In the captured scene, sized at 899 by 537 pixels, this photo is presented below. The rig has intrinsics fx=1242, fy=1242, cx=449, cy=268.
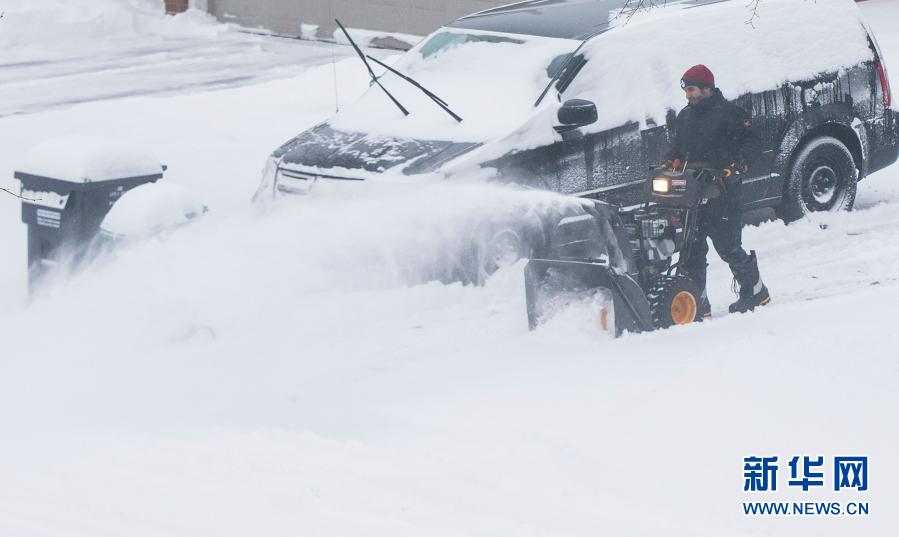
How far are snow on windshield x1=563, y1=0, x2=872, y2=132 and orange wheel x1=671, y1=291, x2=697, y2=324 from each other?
5.02 feet

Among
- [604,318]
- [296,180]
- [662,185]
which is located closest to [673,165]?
[662,185]

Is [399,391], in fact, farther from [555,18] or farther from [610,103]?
[555,18]

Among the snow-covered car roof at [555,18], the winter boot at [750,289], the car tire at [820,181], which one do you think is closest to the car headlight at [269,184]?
the snow-covered car roof at [555,18]

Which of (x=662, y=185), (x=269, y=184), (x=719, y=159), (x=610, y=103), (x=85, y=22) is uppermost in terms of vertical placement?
(x=85, y=22)

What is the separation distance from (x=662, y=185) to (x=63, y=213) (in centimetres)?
365

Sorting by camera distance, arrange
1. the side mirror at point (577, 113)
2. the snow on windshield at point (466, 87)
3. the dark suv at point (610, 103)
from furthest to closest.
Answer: the snow on windshield at point (466, 87), the dark suv at point (610, 103), the side mirror at point (577, 113)

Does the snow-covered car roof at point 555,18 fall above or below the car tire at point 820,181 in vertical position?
above

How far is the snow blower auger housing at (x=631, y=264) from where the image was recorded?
21.7 ft

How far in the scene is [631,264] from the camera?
669cm

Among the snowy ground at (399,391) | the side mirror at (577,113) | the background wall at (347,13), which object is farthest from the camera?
the background wall at (347,13)

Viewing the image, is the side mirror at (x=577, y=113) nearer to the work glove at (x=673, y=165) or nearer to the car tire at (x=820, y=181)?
the work glove at (x=673, y=165)

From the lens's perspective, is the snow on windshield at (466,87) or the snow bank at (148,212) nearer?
the snow bank at (148,212)

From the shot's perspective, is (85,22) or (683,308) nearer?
(683,308)

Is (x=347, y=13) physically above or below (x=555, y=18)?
above
